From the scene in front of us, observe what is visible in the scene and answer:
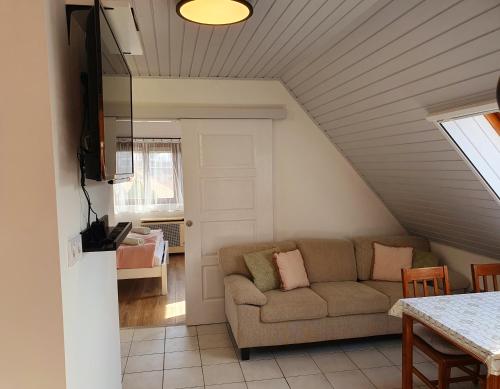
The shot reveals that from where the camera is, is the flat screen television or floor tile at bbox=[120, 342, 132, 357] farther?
floor tile at bbox=[120, 342, 132, 357]

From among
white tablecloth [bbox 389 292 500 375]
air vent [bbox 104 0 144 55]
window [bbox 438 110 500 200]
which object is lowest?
white tablecloth [bbox 389 292 500 375]

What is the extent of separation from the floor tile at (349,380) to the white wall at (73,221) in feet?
5.14

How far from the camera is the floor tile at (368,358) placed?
290cm

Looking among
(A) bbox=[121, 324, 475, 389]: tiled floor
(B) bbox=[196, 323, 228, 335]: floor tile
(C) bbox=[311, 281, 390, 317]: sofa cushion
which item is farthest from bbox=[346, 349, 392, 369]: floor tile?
(B) bbox=[196, 323, 228, 335]: floor tile

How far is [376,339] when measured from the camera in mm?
3299

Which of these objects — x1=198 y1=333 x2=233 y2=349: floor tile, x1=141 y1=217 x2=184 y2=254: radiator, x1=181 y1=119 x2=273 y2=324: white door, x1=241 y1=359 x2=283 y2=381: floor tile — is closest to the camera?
x1=241 y1=359 x2=283 y2=381: floor tile

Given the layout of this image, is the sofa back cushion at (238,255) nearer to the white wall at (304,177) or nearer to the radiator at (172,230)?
the white wall at (304,177)

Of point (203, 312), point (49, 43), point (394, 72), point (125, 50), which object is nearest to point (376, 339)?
point (203, 312)

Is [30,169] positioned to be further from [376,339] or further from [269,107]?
[376,339]

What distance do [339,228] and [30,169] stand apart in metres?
3.25

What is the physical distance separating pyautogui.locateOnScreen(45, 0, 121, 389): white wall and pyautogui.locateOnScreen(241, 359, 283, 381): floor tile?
3.69ft

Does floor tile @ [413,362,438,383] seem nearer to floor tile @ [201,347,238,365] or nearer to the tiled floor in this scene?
the tiled floor

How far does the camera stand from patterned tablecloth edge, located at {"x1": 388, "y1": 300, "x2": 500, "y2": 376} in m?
1.55

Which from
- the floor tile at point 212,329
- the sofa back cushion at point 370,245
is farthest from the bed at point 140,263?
the sofa back cushion at point 370,245
